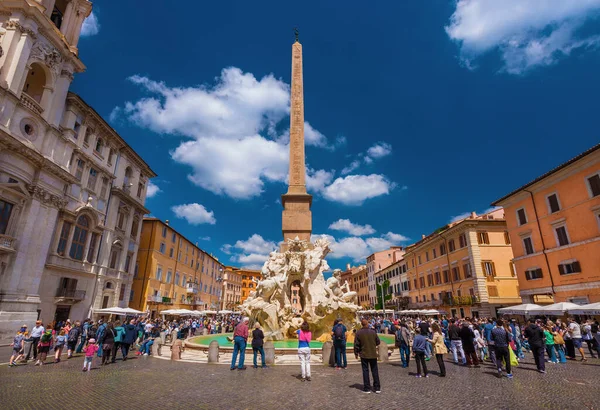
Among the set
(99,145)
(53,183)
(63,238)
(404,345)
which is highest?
(99,145)

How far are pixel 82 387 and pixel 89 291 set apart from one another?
66.3 feet

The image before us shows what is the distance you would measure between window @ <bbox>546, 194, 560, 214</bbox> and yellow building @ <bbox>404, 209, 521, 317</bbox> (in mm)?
7992

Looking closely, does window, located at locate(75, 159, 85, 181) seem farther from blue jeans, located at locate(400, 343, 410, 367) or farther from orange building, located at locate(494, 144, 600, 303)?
orange building, located at locate(494, 144, 600, 303)

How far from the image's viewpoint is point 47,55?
68.0 feet

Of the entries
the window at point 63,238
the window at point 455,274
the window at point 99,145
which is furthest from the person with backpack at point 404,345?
the window at point 99,145

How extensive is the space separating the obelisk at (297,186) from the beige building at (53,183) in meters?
14.8

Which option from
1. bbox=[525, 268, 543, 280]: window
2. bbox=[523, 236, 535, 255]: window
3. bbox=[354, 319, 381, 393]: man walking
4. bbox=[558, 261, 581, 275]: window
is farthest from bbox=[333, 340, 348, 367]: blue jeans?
bbox=[523, 236, 535, 255]: window

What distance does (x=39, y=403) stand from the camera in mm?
5090

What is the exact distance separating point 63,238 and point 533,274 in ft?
104

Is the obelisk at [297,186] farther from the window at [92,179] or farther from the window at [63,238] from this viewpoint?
the window at [92,179]

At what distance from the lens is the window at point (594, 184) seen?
1777cm

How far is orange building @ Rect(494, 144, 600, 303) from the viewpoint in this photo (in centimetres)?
1789

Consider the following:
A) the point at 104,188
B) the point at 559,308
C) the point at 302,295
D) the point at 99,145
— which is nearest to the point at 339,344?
the point at 302,295

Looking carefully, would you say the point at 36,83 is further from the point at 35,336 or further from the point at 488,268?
the point at 488,268
